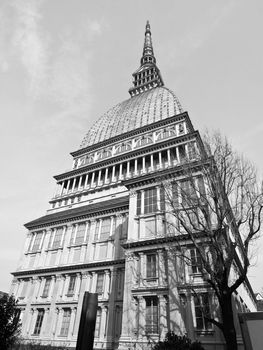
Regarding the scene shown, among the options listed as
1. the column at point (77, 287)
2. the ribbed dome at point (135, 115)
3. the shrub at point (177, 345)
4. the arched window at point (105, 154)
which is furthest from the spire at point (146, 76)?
the shrub at point (177, 345)

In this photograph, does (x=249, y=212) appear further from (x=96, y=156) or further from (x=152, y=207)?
(x=96, y=156)

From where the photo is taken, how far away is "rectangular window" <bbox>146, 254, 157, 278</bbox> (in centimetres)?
1977

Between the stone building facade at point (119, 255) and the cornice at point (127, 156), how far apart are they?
0.17 metres

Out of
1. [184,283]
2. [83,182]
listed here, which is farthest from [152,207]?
[83,182]

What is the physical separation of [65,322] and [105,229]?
1059 cm

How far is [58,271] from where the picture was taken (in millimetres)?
28797

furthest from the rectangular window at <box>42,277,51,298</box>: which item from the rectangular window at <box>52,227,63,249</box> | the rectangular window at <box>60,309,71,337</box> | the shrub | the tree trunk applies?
the tree trunk

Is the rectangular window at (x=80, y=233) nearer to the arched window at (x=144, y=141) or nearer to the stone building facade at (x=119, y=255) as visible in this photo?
the stone building facade at (x=119, y=255)

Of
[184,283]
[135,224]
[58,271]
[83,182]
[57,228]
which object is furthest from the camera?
[83,182]

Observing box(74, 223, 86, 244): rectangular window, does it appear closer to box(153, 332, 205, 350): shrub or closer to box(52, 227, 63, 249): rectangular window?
box(52, 227, 63, 249): rectangular window

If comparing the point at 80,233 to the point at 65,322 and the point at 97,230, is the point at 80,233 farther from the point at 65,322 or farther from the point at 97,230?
the point at 65,322

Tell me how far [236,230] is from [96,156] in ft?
130

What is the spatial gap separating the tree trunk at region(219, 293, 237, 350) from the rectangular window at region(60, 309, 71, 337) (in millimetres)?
19217

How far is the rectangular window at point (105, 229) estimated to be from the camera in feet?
93.5
